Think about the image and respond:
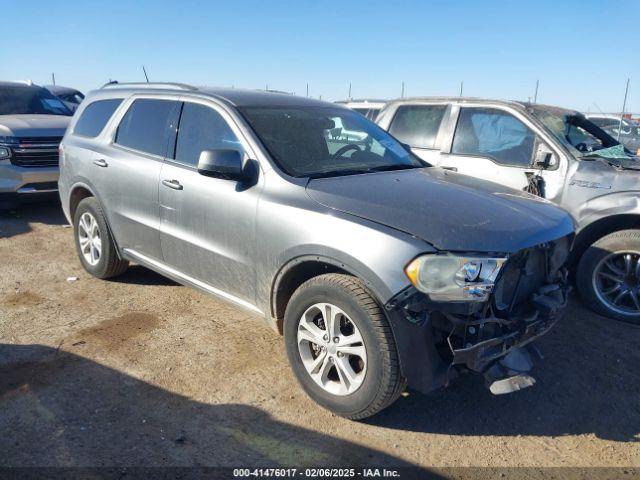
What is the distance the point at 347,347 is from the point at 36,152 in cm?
638

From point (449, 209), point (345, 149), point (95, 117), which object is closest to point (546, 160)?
point (345, 149)

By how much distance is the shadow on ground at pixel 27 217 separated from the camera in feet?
23.1

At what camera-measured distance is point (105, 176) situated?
15.1ft

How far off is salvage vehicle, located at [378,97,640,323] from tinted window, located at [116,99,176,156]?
109 inches

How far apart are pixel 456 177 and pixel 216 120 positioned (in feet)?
6.14

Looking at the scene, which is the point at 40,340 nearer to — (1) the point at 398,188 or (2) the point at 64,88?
(1) the point at 398,188

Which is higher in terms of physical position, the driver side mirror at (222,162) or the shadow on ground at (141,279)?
the driver side mirror at (222,162)

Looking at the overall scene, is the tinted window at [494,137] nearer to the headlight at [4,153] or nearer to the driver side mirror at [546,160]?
the driver side mirror at [546,160]

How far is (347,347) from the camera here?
291 cm

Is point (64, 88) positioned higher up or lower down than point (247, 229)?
higher up

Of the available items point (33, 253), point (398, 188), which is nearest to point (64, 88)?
point (33, 253)

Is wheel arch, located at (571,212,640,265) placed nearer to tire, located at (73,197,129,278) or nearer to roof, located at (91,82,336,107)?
roof, located at (91,82,336,107)

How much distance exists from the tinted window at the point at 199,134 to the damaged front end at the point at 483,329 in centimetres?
180

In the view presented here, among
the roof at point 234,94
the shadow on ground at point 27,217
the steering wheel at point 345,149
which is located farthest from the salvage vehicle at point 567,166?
the shadow on ground at point 27,217
